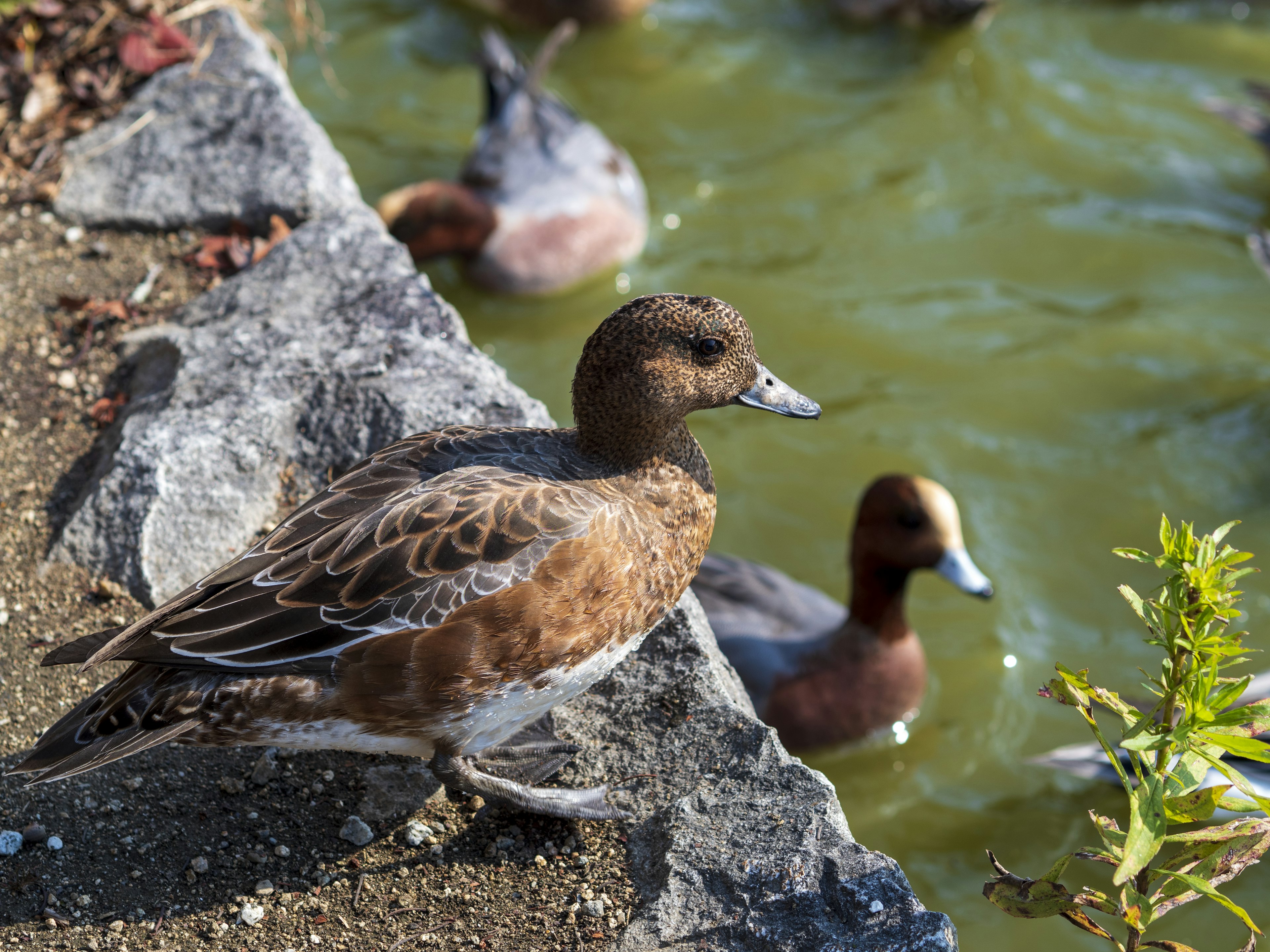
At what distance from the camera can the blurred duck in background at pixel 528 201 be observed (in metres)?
6.50

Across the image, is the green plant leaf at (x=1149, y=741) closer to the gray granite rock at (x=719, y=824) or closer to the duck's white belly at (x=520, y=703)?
the gray granite rock at (x=719, y=824)

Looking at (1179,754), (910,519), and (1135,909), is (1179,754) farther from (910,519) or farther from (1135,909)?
(910,519)

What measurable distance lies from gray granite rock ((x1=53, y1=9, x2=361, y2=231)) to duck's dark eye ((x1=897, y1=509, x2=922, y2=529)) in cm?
231

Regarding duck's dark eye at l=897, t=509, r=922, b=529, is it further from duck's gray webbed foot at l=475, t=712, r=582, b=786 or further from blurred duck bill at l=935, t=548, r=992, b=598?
duck's gray webbed foot at l=475, t=712, r=582, b=786

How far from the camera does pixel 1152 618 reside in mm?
2131

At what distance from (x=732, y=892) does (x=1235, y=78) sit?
7.58 metres

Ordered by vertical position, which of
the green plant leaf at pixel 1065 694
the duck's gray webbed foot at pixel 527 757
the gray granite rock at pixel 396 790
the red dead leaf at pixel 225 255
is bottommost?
the gray granite rock at pixel 396 790

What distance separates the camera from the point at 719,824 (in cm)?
254

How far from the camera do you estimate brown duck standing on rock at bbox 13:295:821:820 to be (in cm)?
235

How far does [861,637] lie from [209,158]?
9.82 ft

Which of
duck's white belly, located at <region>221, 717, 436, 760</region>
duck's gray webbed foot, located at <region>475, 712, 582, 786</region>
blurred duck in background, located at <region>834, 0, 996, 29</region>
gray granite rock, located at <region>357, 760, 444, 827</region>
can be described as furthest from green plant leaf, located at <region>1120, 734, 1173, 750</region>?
blurred duck in background, located at <region>834, 0, 996, 29</region>

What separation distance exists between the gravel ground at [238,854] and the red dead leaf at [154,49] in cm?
227

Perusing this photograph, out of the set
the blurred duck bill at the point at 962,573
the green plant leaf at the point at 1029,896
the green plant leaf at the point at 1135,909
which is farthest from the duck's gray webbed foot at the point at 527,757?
the blurred duck bill at the point at 962,573

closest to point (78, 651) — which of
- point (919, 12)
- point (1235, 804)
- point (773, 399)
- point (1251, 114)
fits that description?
point (773, 399)
